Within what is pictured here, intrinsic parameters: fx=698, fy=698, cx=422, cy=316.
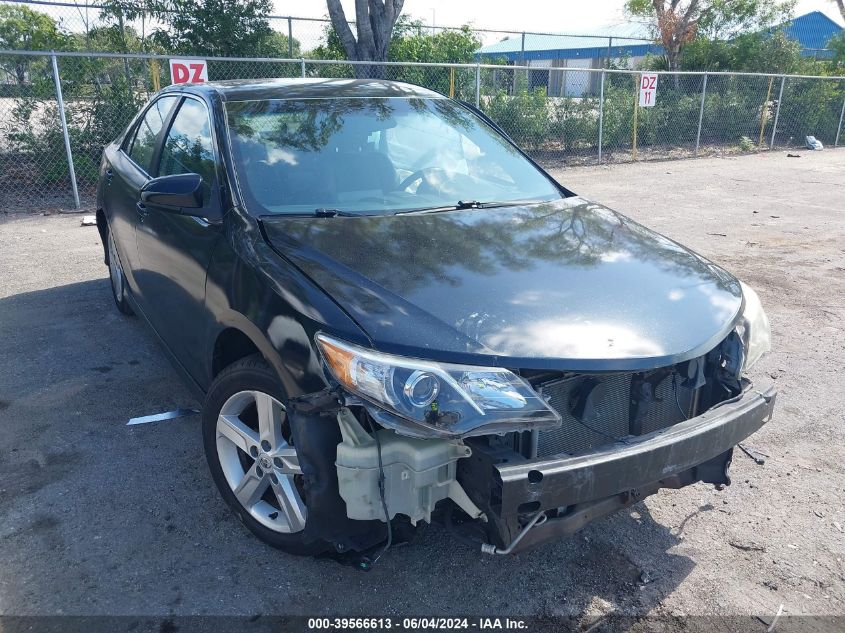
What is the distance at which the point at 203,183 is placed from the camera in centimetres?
318

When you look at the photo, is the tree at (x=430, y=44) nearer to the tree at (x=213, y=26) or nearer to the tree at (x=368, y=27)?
the tree at (x=368, y=27)

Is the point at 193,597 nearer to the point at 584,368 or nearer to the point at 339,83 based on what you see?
the point at 584,368

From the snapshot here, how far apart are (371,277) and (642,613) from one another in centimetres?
155

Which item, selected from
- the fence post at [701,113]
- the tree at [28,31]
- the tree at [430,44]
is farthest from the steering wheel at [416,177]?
the fence post at [701,113]

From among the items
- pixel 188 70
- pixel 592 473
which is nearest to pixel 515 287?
pixel 592 473

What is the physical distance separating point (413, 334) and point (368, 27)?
12537 mm

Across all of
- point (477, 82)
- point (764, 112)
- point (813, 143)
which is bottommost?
point (813, 143)

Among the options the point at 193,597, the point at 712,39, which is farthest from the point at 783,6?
the point at 193,597

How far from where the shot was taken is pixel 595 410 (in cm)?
241

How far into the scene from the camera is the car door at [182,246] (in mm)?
3070

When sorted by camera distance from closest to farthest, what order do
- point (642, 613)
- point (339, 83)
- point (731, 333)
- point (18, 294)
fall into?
point (642, 613) → point (731, 333) → point (339, 83) → point (18, 294)

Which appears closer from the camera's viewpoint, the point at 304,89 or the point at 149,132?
the point at 304,89

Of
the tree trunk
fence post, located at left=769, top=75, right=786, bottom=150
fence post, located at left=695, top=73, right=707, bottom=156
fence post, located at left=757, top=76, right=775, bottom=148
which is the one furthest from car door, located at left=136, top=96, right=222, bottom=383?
fence post, located at left=769, top=75, right=786, bottom=150

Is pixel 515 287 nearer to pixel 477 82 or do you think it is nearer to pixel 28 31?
pixel 477 82
